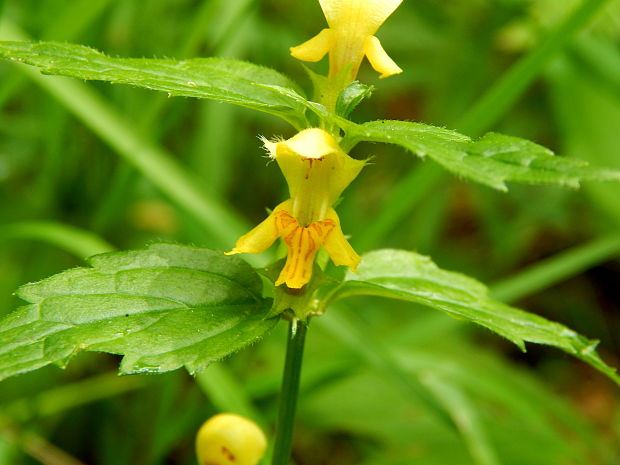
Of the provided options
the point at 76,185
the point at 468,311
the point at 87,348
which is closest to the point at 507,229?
the point at 76,185

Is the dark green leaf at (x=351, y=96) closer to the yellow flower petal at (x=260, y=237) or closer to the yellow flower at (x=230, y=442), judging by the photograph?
the yellow flower petal at (x=260, y=237)

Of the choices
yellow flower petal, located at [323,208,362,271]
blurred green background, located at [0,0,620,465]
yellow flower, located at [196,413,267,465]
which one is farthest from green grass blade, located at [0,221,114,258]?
yellow flower petal, located at [323,208,362,271]

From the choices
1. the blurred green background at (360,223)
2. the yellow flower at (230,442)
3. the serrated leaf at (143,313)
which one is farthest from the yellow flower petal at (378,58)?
the blurred green background at (360,223)

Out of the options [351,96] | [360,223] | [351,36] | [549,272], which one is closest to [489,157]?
[351,96]

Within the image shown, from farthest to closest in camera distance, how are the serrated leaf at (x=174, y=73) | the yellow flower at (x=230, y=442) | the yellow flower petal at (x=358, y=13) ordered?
1. the yellow flower at (x=230, y=442)
2. the yellow flower petal at (x=358, y=13)
3. the serrated leaf at (x=174, y=73)

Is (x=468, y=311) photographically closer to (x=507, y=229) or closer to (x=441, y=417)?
(x=441, y=417)

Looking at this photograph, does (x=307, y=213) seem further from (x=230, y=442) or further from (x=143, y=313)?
(x=230, y=442)

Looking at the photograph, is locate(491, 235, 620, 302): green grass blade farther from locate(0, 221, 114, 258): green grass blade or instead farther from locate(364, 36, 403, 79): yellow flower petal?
locate(364, 36, 403, 79): yellow flower petal
